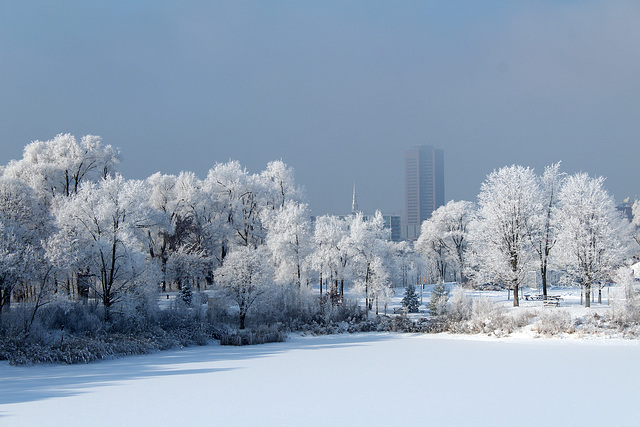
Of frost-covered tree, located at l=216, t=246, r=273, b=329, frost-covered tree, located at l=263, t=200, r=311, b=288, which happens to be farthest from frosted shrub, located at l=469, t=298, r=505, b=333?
frost-covered tree, located at l=263, t=200, r=311, b=288

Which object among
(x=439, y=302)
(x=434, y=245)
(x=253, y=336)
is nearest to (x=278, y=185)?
(x=439, y=302)

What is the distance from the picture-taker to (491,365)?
1794 centimetres

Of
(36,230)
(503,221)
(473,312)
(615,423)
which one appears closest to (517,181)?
(503,221)

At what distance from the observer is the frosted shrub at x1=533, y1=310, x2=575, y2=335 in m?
26.3

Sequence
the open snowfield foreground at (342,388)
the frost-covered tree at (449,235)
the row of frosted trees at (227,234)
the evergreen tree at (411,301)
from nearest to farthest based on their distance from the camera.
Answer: the open snowfield foreground at (342,388), the row of frosted trees at (227,234), the evergreen tree at (411,301), the frost-covered tree at (449,235)

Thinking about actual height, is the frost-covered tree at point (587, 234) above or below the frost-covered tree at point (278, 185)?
below

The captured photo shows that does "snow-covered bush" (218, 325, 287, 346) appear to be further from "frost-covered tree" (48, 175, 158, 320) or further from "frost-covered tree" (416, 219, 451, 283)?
"frost-covered tree" (416, 219, 451, 283)

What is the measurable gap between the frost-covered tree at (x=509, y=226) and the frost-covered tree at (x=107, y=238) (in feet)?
73.4

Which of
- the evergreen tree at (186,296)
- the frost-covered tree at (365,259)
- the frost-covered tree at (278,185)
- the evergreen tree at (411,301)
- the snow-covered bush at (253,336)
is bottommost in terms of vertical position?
the snow-covered bush at (253,336)

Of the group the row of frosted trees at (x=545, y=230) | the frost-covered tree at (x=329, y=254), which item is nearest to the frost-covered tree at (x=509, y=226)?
the row of frosted trees at (x=545, y=230)

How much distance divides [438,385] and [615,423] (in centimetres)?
501

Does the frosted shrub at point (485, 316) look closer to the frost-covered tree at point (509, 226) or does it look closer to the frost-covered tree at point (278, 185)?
the frost-covered tree at point (509, 226)

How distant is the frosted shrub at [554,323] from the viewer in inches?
1035

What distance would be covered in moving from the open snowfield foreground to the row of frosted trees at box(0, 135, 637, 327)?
8261 millimetres
